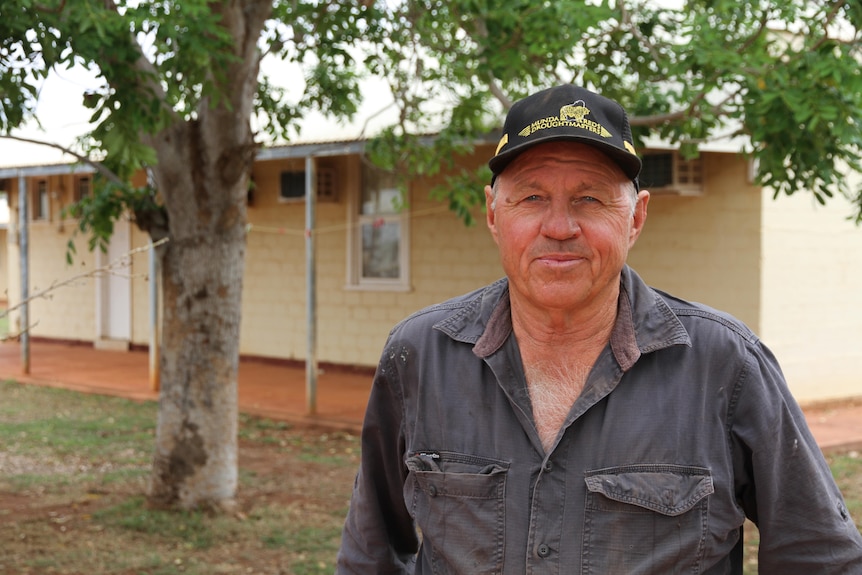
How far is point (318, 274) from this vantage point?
1378 centimetres

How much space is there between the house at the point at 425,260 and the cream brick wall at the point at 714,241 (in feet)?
0.05

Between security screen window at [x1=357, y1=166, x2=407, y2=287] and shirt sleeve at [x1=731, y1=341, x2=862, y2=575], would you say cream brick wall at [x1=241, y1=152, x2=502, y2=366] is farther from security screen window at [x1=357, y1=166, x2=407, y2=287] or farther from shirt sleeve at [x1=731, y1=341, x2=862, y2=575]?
shirt sleeve at [x1=731, y1=341, x2=862, y2=575]

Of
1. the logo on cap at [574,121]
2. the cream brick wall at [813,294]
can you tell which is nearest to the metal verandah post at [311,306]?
the cream brick wall at [813,294]

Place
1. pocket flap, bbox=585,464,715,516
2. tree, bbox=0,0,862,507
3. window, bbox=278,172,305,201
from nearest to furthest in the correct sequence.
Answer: pocket flap, bbox=585,464,715,516 < tree, bbox=0,0,862,507 < window, bbox=278,172,305,201

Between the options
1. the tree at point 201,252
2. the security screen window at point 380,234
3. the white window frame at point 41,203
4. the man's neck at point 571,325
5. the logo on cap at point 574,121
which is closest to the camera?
the logo on cap at point 574,121

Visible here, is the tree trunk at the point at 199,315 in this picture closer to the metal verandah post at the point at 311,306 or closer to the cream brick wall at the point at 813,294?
the metal verandah post at the point at 311,306

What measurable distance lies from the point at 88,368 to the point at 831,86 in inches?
465

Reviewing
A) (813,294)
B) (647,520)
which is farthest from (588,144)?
(813,294)

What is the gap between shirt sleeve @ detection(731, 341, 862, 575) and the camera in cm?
203

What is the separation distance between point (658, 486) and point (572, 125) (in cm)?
74

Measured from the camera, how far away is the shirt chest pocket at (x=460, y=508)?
2.10m

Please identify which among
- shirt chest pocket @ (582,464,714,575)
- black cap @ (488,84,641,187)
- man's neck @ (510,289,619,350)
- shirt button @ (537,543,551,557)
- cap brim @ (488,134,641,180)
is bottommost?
shirt button @ (537,543,551,557)

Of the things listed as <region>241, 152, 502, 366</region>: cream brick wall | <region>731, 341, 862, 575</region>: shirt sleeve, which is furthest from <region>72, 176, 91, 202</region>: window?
<region>731, 341, 862, 575</region>: shirt sleeve

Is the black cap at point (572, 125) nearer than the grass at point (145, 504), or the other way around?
the black cap at point (572, 125)
